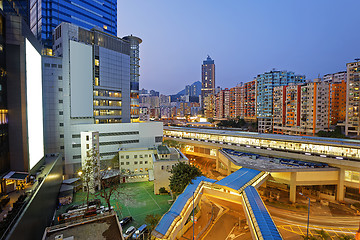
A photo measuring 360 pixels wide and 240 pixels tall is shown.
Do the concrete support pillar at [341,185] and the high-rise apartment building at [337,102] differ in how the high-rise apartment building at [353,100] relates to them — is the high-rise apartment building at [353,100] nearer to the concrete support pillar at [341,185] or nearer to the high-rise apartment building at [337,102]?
the high-rise apartment building at [337,102]

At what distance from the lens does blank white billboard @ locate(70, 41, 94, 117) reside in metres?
44.6

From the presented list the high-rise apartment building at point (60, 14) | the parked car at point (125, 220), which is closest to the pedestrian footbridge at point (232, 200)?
the parked car at point (125, 220)

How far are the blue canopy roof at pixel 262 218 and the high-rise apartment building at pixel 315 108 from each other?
212 ft

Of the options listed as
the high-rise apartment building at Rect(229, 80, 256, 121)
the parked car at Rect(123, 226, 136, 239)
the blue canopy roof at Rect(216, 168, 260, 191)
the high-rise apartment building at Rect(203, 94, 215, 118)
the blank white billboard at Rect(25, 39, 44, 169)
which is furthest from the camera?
the high-rise apartment building at Rect(203, 94, 215, 118)

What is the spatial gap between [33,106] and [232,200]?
31738 mm

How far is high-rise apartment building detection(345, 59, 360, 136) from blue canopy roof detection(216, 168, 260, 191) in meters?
58.9

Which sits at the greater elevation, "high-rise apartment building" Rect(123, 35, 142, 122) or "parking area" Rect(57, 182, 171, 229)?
"high-rise apartment building" Rect(123, 35, 142, 122)

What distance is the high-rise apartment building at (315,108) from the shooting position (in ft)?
236

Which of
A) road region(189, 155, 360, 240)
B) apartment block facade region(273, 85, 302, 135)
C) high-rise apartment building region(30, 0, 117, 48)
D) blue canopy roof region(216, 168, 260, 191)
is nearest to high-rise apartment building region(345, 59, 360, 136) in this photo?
apartment block facade region(273, 85, 302, 135)

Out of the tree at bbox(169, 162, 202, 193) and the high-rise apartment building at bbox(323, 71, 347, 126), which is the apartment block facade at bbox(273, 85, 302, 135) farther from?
the tree at bbox(169, 162, 202, 193)

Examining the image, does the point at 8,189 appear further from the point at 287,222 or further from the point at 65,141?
the point at 287,222

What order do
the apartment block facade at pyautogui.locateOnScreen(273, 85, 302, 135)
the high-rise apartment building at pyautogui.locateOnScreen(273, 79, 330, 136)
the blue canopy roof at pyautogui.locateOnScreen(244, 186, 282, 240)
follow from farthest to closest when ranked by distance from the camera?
the apartment block facade at pyautogui.locateOnScreen(273, 85, 302, 135)
the high-rise apartment building at pyautogui.locateOnScreen(273, 79, 330, 136)
the blue canopy roof at pyautogui.locateOnScreen(244, 186, 282, 240)

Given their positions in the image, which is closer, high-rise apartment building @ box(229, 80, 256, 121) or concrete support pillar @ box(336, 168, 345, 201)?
concrete support pillar @ box(336, 168, 345, 201)

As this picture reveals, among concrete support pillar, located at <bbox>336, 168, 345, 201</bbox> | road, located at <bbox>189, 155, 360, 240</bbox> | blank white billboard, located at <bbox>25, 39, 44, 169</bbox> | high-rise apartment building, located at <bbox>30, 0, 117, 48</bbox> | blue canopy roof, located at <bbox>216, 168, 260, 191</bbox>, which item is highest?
high-rise apartment building, located at <bbox>30, 0, 117, 48</bbox>
